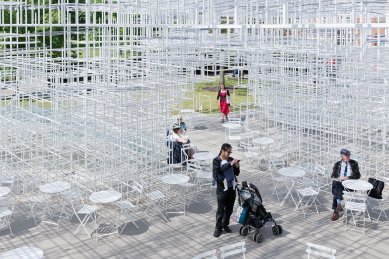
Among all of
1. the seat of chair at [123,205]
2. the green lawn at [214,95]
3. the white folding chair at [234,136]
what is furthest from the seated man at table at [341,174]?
the green lawn at [214,95]

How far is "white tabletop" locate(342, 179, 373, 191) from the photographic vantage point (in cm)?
945

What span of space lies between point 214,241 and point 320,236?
1.95 metres

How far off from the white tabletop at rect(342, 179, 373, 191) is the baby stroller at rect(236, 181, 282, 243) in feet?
5.22

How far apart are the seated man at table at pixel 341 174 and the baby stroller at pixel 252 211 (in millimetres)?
1544

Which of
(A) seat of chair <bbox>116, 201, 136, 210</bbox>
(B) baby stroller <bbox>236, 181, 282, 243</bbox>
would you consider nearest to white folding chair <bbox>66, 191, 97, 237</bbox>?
(A) seat of chair <bbox>116, 201, 136, 210</bbox>

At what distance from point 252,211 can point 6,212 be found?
4.30 m

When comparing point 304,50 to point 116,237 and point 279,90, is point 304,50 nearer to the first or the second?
point 279,90

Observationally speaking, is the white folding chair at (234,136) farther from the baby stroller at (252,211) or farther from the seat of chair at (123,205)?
the seat of chair at (123,205)

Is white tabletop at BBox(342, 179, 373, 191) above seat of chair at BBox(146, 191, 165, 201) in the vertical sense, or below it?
above

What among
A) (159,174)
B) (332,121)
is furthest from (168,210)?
(332,121)

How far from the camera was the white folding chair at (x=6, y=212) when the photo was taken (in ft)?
29.4

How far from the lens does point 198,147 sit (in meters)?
15.7

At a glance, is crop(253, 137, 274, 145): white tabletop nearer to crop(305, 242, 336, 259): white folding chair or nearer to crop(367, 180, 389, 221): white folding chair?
crop(367, 180, 389, 221): white folding chair

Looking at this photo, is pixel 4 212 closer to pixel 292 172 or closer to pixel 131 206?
pixel 131 206
